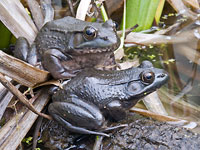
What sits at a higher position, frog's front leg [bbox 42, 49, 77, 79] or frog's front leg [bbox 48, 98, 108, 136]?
frog's front leg [bbox 42, 49, 77, 79]

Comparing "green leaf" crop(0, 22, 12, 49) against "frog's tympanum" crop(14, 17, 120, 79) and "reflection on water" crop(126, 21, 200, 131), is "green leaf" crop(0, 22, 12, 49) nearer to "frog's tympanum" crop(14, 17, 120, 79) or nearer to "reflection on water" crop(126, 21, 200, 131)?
"frog's tympanum" crop(14, 17, 120, 79)

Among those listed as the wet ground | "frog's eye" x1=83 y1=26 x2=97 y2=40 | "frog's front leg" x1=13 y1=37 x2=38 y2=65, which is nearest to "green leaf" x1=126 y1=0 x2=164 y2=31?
"frog's eye" x1=83 y1=26 x2=97 y2=40

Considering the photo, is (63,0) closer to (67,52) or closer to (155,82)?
(67,52)

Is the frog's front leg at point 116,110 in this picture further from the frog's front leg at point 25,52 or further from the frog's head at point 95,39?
the frog's front leg at point 25,52

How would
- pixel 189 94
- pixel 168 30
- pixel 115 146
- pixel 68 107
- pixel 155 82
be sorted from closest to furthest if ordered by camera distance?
1. pixel 115 146
2. pixel 68 107
3. pixel 155 82
4. pixel 189 94
5. pixel 168 30

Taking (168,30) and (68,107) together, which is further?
(168,30)

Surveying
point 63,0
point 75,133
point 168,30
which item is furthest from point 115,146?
point 63,0

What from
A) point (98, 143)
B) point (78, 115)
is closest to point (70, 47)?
point (78, 115)
